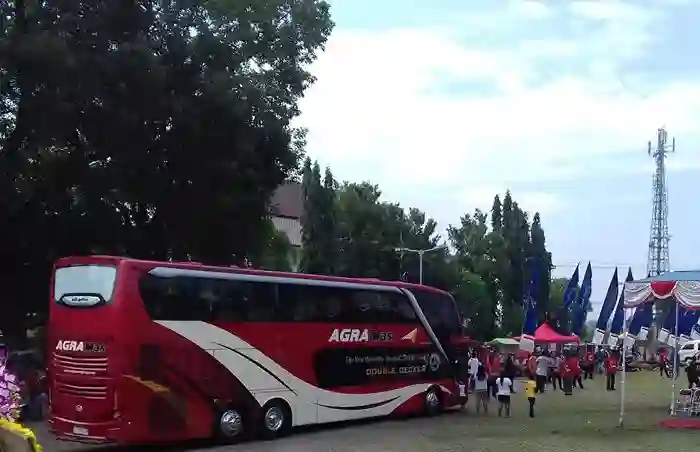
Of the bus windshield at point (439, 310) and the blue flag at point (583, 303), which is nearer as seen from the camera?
the bus windshield at point (439, 310)

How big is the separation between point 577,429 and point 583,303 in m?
26.3

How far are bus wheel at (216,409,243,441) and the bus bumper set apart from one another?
8.05 ft

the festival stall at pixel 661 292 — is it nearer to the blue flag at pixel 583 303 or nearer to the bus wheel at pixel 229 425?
the bus wheel at pixel 229 425

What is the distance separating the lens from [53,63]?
21188 millimetres

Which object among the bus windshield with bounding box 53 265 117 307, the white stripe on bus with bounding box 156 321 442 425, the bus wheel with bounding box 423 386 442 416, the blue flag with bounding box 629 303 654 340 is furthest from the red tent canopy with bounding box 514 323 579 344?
the bus windshield with bounding box 53 265 117 307

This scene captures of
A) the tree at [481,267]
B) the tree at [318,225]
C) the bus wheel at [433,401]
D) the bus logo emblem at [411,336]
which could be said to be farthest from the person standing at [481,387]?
the tree at [481,267]

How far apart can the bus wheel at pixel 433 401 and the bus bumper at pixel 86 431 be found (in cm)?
960

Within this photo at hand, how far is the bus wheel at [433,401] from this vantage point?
75.3 feet

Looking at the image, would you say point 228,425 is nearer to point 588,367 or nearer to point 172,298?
point 172,298

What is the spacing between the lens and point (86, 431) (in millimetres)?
15625

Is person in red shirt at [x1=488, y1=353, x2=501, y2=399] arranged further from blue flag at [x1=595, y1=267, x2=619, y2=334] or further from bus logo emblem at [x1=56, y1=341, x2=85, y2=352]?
bus logo emblem at [x1=56, y1=341, x2=85, y2=352]

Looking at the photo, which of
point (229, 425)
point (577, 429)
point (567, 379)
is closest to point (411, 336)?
point (577, 429)

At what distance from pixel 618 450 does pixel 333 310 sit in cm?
684

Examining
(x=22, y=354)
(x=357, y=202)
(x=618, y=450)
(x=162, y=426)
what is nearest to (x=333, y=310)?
(x=162, y=426)
